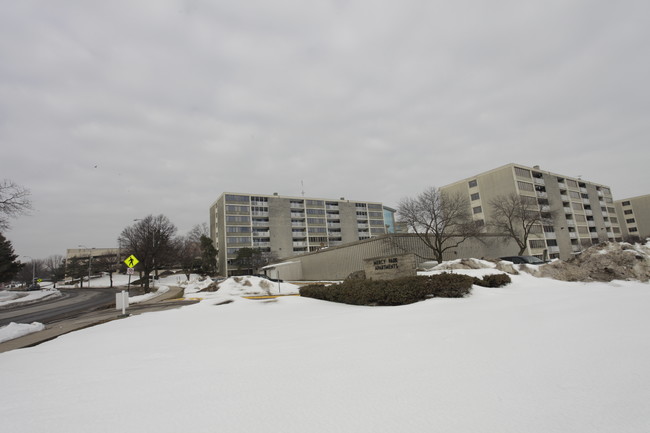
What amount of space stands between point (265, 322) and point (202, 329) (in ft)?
5.65

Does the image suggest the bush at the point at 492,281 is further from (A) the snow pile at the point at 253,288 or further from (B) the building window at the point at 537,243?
(B) the building window at the point at 537,243

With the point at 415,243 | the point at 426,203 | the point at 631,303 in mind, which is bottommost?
the point at 631,303

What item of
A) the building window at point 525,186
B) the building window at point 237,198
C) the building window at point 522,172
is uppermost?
the building window at point 237,198

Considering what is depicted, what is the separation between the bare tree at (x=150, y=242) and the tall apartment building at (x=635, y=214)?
390ft

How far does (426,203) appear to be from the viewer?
1312 inches

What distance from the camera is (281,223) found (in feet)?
268

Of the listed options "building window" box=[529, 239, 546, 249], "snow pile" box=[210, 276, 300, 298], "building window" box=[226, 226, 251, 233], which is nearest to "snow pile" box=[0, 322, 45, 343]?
"snow pile" box=[210, 276, 300, 298]

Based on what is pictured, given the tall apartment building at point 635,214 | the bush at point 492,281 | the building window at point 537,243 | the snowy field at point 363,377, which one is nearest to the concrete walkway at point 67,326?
the snowy field at point 363,377

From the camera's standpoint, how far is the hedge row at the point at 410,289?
34.7 ft

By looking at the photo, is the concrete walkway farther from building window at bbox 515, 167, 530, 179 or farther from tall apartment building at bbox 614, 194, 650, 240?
tall apartment building at bbox 614, 194, 650, 240

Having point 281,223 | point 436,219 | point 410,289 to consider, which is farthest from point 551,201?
point 410,289

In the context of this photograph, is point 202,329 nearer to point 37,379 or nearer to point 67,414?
point 37,379

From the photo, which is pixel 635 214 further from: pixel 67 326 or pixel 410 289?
pixel 67 326

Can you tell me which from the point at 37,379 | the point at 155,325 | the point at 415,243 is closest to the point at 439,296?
the point at 155,325
